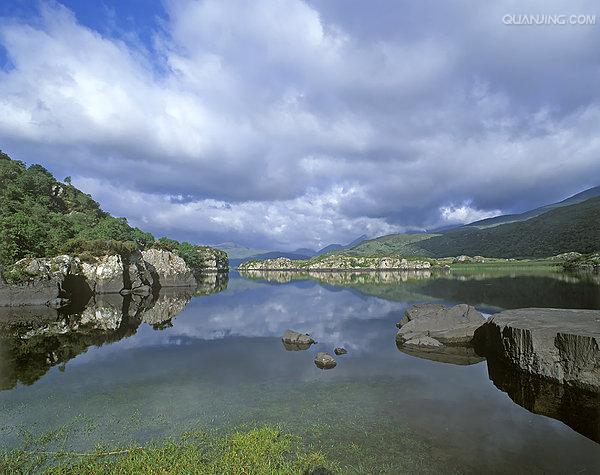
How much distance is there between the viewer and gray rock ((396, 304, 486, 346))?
41844 mm

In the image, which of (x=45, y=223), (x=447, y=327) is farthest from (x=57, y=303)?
(x=447, y=327)

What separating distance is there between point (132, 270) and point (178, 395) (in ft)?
362

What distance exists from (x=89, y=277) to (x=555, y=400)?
388 ft

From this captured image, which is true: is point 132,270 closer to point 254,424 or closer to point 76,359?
point 76,359

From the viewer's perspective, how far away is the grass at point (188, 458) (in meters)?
16.5

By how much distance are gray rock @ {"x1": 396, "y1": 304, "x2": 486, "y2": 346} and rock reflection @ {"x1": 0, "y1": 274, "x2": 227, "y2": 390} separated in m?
41.9

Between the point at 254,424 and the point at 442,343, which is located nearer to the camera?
the point at 254,424

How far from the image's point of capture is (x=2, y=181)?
142375mm

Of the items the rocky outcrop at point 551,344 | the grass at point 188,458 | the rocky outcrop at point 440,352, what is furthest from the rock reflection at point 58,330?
the rocky outcrop at point 551,344

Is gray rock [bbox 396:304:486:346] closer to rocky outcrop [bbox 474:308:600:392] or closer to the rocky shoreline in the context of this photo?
the rocky shoreline

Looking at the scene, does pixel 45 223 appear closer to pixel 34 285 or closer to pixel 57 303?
pixel 34 285

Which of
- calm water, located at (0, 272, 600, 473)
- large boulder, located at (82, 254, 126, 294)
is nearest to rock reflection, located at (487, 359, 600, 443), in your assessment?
calm water, located at (0, 272, 600, 473)

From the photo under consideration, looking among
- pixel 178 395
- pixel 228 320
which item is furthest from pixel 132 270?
pixel 178 395

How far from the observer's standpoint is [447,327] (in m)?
44.1
